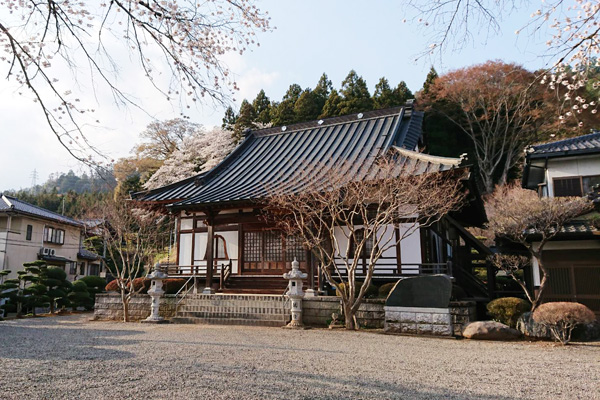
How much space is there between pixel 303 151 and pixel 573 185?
1003cm

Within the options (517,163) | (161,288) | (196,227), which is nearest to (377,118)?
(196,227)

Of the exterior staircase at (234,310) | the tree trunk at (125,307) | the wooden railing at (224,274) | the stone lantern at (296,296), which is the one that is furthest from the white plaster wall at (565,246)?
the tree trunk at (125,307)

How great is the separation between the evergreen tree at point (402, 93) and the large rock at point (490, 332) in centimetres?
2589

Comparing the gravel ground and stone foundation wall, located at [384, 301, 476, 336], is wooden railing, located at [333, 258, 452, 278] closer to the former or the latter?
stone foundation wall, located at [384, 301, 476, 336]

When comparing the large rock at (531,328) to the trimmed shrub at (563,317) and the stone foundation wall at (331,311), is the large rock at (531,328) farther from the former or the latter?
the stone foundation wall at (331,311)

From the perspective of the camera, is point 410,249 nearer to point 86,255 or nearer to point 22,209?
point 22,209

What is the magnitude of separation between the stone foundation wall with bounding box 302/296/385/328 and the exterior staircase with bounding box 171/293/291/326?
0.61m

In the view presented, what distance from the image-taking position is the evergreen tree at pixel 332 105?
31656 mm

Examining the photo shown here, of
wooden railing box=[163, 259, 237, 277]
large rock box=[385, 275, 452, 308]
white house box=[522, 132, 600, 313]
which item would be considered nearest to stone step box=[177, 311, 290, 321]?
wooden railing box=[163, 259, 237, 277]

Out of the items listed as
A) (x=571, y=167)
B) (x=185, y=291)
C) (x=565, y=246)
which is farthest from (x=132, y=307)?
(x=571, y=167)

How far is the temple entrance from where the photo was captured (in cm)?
1421

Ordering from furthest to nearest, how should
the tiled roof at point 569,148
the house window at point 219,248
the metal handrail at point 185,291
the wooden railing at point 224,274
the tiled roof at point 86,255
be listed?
1. the tiled roof at point 86,255
2. the house window at point 219,248
3. the wooden railing at point 224,274
4. the tiled roof at point 569,148
5. the metal handrail at point 185,291

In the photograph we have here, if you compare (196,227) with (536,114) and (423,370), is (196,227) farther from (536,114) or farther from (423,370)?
(536,114)

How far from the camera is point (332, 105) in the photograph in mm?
32156
